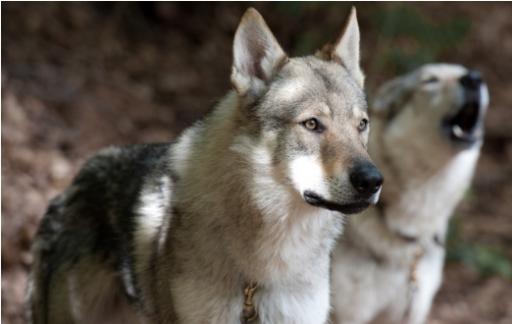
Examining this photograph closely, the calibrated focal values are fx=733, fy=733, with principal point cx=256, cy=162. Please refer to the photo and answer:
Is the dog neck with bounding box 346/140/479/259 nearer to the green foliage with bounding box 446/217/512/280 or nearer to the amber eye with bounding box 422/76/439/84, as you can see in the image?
the amber eye with bounding box 422/76/439/84

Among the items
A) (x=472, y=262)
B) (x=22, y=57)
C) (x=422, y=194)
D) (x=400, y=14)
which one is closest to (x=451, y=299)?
(x=472, y=262)

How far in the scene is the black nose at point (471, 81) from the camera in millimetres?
5961

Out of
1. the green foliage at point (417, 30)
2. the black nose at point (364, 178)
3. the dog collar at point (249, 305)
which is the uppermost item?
the green foliage at point (417, 30)

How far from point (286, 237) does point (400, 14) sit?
561 centimetres

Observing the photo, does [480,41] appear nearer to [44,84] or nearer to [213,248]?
[44,84]

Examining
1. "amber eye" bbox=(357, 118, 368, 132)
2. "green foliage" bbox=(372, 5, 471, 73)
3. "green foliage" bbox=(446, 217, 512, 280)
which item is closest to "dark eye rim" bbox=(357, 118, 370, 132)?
"amber eye" bbox=(357, 118, 368, 132)

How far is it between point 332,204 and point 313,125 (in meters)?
0.43

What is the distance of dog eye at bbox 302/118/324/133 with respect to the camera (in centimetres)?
366

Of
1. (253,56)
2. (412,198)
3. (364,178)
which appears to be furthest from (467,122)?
(364,178)

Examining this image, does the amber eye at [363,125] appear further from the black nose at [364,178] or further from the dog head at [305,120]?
the black nose at [364,178]

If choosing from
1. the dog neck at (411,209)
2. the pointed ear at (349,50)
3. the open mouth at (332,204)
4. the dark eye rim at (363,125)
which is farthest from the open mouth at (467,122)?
the open mouth at (332,204)

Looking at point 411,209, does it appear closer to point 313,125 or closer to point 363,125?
point 363,125

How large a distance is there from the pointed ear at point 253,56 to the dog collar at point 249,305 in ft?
3.30

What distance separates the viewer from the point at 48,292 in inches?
183
